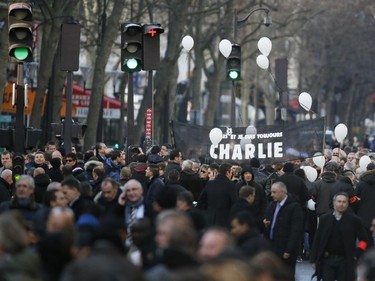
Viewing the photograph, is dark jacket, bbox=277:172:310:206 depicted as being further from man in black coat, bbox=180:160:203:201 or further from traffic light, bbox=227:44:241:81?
traffic light, bbox=227:44:241:81

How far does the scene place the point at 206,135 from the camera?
2961 centimetres

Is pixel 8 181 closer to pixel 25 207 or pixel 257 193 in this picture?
pixel 257 193

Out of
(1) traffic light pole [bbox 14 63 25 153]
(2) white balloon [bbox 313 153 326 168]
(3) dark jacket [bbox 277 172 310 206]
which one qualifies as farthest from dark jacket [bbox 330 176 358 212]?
(2) white balloon [bbox 313 153 326 168]

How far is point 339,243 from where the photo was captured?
17391mm

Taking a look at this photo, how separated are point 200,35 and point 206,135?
26198mm

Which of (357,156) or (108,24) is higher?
(108,24)

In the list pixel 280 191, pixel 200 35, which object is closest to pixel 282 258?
pixel 280 191

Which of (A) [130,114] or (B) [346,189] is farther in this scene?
(A) [130,114]

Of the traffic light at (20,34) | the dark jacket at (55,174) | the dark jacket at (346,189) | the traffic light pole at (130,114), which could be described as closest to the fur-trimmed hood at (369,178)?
the dark jacket at (346,189)

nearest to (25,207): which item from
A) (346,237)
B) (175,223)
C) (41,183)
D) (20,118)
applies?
(41,183)

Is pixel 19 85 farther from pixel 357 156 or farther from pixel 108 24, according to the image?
pixel 108 24

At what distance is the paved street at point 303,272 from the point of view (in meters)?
22.1

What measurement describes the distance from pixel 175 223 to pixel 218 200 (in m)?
9.16

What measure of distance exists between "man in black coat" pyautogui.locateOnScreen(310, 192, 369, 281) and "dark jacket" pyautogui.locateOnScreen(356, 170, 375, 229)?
333cm
